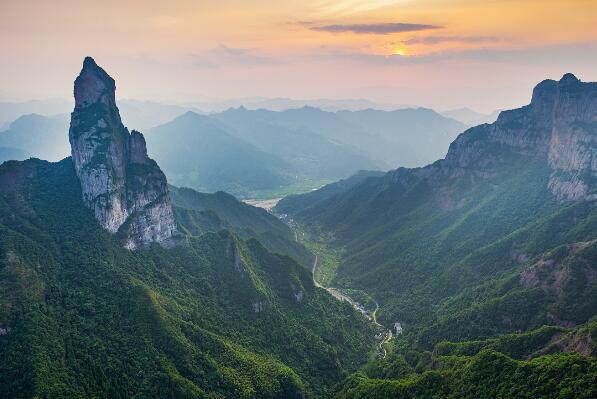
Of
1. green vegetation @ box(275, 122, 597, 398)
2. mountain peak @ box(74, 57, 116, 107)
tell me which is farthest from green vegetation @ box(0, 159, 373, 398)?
mountain peak @ box(74, 57, 116, 107)

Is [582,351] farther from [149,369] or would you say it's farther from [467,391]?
[149,369]

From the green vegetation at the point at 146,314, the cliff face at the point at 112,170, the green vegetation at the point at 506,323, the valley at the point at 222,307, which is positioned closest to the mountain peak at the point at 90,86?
the cliff face at the point at 112,170

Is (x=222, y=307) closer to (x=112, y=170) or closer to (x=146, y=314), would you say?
(x=146, y=314)

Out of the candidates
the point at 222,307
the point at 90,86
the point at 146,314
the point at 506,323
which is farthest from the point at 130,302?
the point at 506,323

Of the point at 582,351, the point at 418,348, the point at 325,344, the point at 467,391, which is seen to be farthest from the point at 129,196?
the point at 582,351

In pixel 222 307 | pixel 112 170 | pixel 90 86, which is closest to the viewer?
pixel 222 307

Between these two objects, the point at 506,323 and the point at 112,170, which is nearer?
the point at 506,323

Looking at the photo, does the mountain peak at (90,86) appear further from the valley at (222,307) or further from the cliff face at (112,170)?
the valley at (222,307)
